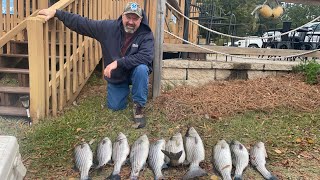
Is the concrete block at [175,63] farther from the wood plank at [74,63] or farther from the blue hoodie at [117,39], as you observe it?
the wood plank at [74,63]

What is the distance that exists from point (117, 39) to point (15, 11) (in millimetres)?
3026

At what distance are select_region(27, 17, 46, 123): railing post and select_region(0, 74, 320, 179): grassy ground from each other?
215mm

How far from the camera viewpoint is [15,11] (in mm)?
6480

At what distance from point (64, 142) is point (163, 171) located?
4.23ft

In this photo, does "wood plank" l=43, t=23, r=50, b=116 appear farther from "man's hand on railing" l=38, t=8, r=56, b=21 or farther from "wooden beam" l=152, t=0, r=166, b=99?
"wooden beam" l=152, t=0, r=166, b=99

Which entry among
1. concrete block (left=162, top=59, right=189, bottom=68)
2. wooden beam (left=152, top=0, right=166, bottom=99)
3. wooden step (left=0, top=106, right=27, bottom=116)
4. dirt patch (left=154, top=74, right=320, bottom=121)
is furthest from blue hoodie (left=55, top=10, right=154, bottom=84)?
wooden step (left=0, top=106, right=27, bottom=116)

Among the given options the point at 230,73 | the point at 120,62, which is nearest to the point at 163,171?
the point at 120,62

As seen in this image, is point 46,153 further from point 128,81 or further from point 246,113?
point 246,113

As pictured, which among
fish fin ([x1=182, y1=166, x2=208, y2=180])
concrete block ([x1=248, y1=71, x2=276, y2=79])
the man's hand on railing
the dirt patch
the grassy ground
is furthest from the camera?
concrete block ([x1=248, y1=71, x2=276, y2=79])

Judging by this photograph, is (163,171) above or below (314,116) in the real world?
below

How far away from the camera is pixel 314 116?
462cm

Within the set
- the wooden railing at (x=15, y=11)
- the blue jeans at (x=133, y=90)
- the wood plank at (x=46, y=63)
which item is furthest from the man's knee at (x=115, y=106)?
the wooden railing at (x=15, y=11)

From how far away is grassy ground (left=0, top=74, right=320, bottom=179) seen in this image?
11.5ft

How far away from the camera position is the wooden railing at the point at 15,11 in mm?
6251
